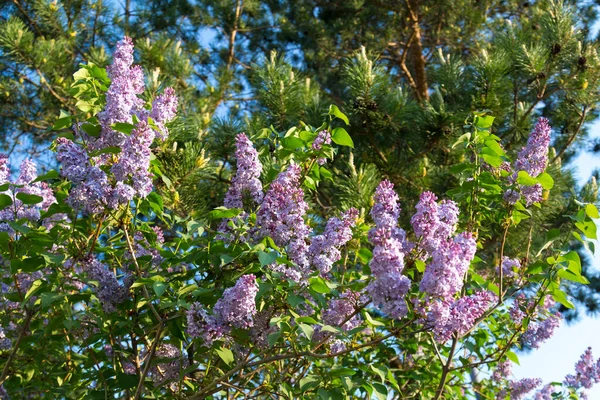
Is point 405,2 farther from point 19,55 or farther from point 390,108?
point 19,55

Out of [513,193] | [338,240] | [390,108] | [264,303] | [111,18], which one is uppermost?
[111,18]

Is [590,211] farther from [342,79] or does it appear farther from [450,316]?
[342,79]

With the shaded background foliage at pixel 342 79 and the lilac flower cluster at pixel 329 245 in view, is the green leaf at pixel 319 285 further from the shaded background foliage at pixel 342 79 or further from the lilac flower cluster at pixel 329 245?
the shaded background foliage at pixel 342 79

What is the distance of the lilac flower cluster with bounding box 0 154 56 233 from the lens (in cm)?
251

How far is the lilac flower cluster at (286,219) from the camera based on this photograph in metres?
2.17

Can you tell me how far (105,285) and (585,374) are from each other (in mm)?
2749

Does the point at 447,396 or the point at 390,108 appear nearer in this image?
the point at 447,396

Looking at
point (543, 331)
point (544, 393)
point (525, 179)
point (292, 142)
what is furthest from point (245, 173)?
point (544, 393)

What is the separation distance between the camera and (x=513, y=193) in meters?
2.43

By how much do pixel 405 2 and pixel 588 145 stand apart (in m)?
3.13

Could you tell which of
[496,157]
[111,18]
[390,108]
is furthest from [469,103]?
[111,18]

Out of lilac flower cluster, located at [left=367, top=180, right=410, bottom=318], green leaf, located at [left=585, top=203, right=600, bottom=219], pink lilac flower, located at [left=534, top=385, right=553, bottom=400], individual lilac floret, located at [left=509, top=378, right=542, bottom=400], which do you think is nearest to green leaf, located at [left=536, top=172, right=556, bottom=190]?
green leaf, located at [left=585, top=203, right=600, bottom=219]

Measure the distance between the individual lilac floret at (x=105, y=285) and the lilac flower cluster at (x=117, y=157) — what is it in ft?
0.63

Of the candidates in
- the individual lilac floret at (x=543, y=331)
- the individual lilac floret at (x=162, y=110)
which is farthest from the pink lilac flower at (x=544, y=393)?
the individual lilac floret at (x=162, y=110)
